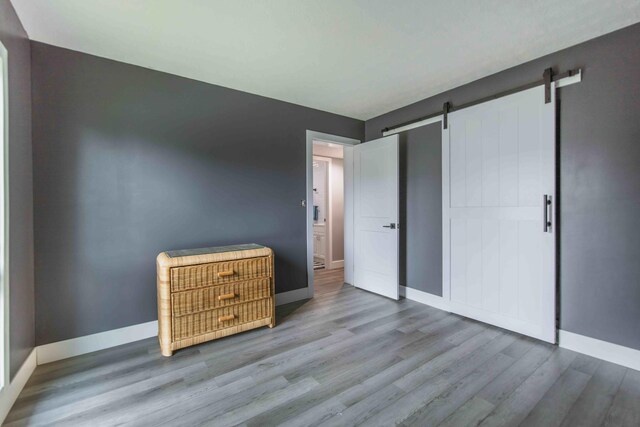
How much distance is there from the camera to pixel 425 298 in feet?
11.3

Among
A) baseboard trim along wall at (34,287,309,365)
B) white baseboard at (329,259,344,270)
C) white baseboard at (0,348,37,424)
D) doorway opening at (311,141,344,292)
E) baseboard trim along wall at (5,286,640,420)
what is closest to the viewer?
white baseboard at (0,348,37,424)

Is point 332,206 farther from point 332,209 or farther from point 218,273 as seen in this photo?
point 218,273

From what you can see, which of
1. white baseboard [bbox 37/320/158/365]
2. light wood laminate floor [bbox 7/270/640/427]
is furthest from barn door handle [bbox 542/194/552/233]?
white baseboard [bbox 37/320/158/365]

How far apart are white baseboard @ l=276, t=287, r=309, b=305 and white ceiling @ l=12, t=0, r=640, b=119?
95.7 inches

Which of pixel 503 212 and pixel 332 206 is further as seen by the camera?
pixel 332 206

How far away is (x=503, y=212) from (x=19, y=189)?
3845 mm

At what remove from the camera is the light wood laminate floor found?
5.26 feet

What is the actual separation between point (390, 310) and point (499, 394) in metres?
1.49

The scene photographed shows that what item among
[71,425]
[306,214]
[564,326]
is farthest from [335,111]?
[71,425]

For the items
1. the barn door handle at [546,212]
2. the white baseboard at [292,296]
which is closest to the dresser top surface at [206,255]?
the white baseboard at [292,296]

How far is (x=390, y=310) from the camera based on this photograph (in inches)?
127

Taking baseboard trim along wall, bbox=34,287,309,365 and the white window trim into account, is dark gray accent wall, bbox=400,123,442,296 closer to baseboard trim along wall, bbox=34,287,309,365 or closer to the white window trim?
baseboard trim along wall, bbox=34,287,309,365

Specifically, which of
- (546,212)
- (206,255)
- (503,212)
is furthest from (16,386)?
(546,212)

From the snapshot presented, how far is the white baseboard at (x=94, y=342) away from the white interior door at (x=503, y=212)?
3109 mm
